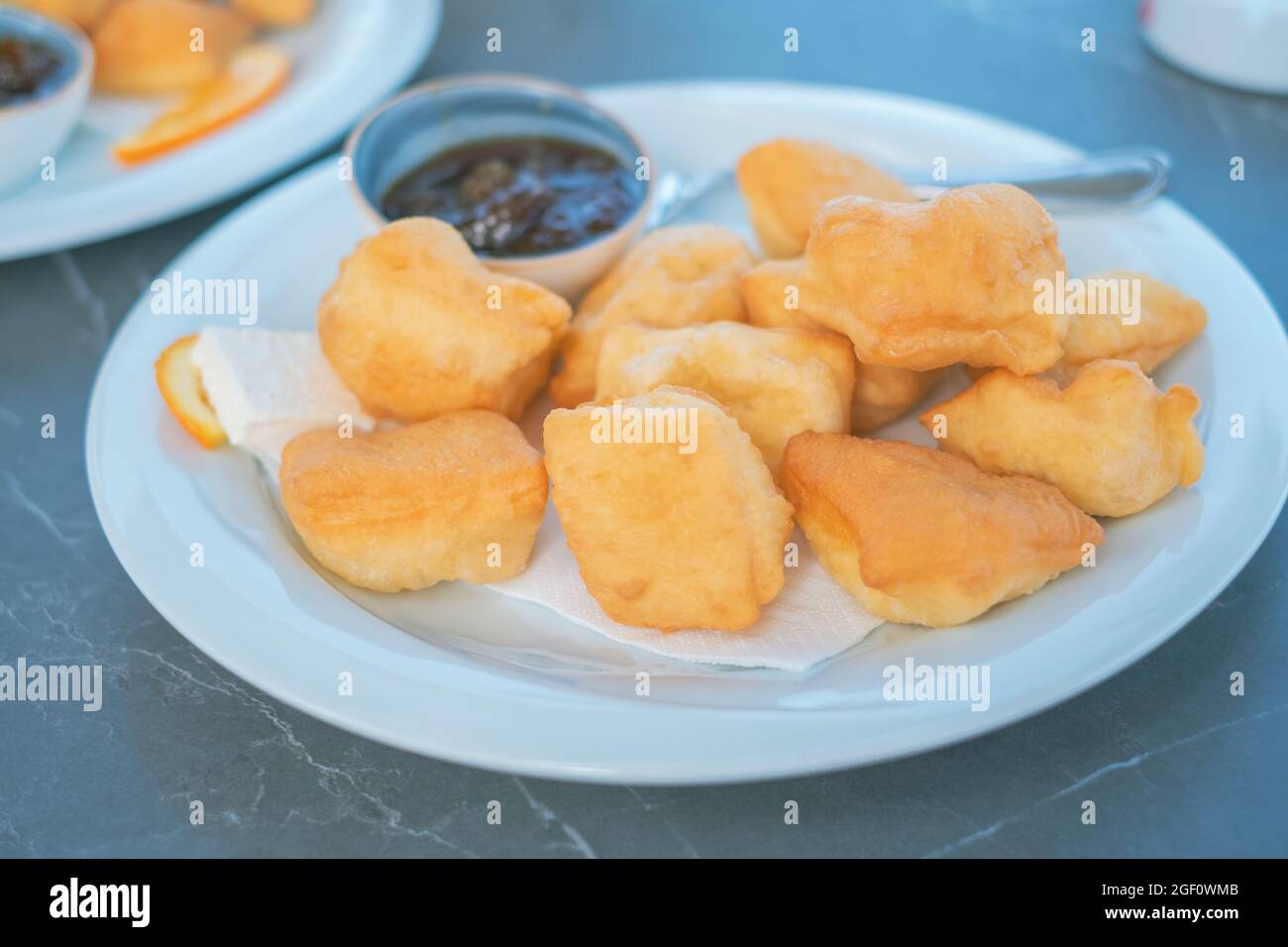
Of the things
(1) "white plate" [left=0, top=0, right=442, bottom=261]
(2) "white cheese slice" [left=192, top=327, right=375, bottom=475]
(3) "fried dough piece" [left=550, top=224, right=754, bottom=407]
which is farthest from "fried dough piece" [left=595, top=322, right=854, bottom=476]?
(1) "white plate" [left=0, top=0, right=442, bottom=261]

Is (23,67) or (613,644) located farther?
(23,67)

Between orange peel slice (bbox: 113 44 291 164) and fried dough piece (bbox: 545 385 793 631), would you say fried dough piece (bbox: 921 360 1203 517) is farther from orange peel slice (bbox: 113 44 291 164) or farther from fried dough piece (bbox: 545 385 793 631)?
orange peel slice (bbox: 113 44 291 164)

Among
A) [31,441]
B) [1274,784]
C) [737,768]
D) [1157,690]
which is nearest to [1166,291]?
[1157,690]

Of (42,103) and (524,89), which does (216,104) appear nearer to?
(42,103)

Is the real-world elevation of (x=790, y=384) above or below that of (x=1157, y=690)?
above

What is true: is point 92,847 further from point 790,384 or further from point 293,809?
point 790,384

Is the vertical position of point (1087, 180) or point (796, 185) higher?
point (1087, 180)

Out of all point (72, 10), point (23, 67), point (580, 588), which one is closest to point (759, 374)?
point (580, 588)
